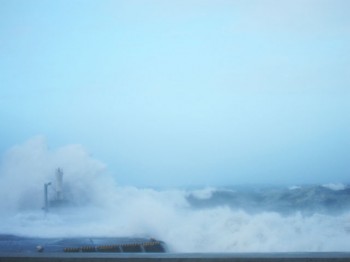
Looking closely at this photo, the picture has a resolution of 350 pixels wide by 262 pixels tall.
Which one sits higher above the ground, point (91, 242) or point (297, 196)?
point (297, 196)

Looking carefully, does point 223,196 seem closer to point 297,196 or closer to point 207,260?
point 297,196

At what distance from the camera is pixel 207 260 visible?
344cm

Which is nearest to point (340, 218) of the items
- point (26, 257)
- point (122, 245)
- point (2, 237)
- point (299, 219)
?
point (299, 219)

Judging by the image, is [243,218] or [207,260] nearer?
[207,260]

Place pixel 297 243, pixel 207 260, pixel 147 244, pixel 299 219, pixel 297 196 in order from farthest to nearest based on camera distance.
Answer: pixel 297 196, pixel 299 219, pixel 147 244, pixel 297 243, pixel 207 260

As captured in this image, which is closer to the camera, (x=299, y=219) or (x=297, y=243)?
(x=297, y=243)

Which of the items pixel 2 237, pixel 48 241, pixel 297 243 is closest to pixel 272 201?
pixel 297 243

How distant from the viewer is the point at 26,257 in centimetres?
363

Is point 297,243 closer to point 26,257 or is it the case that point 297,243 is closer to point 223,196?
point 223,196

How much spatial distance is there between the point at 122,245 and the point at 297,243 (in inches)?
135

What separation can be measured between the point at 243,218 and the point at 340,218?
198 cm

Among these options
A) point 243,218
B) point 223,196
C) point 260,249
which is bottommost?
point 260,249

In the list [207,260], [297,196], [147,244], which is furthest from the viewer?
[297,196]

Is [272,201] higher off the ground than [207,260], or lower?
higher
